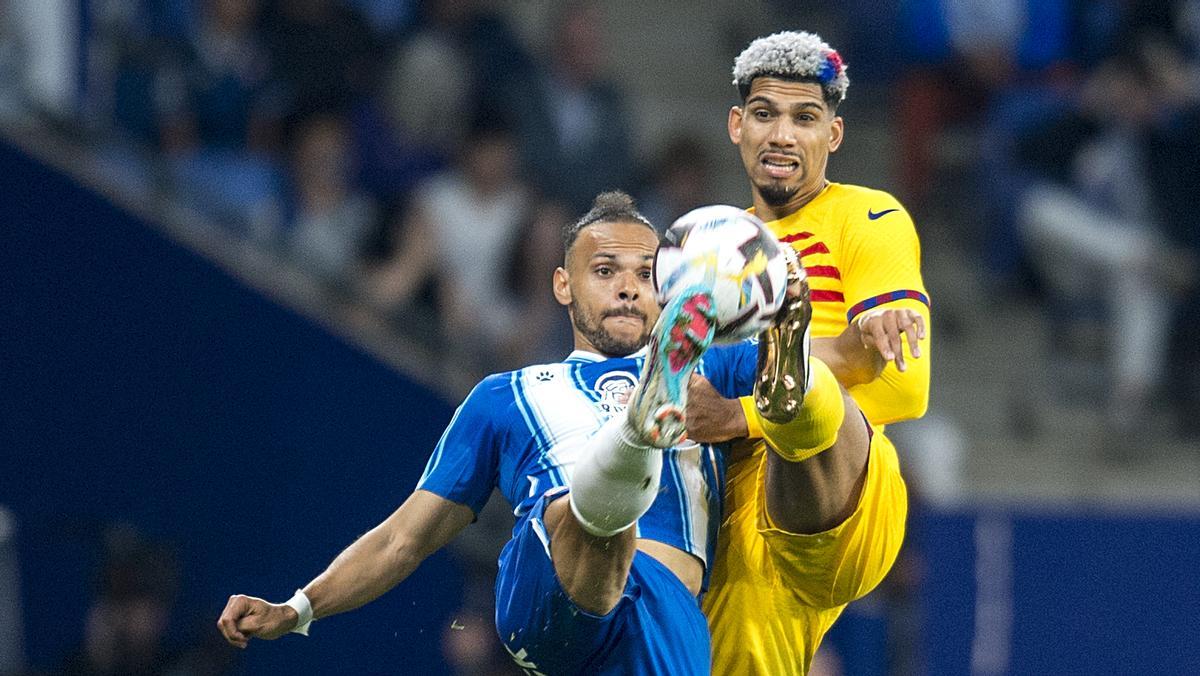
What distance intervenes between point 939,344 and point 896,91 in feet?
4.82

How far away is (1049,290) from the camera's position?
11414 millimetres

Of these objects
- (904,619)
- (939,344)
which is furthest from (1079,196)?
(904,619)

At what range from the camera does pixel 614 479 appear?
14.8 ft

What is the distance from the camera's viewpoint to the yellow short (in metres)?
5.21

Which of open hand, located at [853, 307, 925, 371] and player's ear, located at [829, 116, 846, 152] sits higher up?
player's ear, located at [829, 116, 846, 152]

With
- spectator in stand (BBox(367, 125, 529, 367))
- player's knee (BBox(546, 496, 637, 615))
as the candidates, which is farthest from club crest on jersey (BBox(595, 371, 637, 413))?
spectator in stand (BBox(367, 125, 529, 367))

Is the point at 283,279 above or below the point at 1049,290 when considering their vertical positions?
below

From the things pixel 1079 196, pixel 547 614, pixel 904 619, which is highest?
pixel 1079 196

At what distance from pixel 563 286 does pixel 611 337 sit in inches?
11.0

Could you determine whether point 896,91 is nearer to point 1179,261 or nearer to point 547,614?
point 1179,261

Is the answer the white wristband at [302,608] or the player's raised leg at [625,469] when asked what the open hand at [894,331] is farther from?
the white wristband at [302,608]

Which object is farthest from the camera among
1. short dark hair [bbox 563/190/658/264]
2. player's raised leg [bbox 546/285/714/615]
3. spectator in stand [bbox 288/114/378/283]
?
spectator in stand [bbox 288/114/378/283]

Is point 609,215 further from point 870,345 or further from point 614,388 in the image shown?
point 870,345

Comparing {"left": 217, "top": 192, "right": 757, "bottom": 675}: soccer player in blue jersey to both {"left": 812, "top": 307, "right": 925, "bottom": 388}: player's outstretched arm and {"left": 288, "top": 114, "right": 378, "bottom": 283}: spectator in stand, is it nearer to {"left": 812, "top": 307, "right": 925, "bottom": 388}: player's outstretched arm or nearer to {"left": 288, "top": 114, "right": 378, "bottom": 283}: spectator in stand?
{"left": 812, "top": 307, "right": 925, "bottom": 388}: player's outstretched arm
